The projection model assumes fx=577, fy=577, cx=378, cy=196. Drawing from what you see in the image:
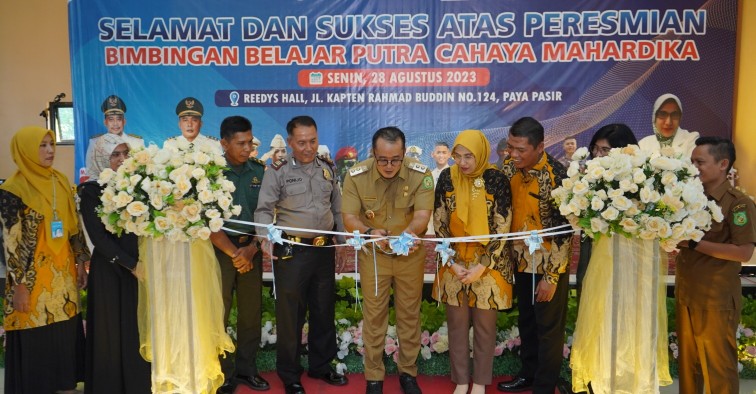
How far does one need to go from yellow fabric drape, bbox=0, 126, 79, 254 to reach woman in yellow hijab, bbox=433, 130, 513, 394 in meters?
2.13

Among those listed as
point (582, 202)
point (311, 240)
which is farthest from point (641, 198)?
point (311, 240)

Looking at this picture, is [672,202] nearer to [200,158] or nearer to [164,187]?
[200,158]

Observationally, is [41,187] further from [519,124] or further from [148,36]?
[148,36]

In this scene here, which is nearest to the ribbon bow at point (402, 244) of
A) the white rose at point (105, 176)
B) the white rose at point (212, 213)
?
the white rose at point (212, 213)

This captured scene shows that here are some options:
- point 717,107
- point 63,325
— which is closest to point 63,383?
point 63,325

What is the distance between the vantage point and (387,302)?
3.34m

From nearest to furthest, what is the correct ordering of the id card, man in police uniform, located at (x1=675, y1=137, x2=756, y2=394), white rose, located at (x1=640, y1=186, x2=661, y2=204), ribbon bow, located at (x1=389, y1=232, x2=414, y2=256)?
white rose, located at (x1=640, y1=186, x2=661, y2=204)
man in police uniform, located at (x1=675, y1=137, x2=756, y2=394)
ribbon bow, located at (x1=389, y1=232, x2=414, y2=256)
the id card

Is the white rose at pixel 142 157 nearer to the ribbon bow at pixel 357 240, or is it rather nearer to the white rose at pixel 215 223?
the white rose at pixel 215 223

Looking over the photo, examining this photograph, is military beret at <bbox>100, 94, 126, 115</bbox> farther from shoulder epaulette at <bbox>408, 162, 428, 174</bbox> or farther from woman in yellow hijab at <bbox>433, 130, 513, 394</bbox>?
woman in yellow hijab at <bbox>433, 130, 513, 394</bbox>

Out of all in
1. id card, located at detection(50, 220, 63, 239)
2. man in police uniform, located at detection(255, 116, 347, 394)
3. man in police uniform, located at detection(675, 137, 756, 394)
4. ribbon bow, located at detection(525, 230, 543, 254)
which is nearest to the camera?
man in police uniform, located at detection(675, 137, 756, 394)

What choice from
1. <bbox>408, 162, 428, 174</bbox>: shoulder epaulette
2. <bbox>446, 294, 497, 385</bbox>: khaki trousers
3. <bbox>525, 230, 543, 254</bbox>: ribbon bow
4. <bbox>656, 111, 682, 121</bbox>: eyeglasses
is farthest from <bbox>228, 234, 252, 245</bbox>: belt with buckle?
<bbox>656, 111, 682, 121</bbox>: eyeglasses

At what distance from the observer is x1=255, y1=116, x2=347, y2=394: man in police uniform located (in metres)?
3.36

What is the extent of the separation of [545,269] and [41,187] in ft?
9.25

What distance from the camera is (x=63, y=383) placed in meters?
3.36
